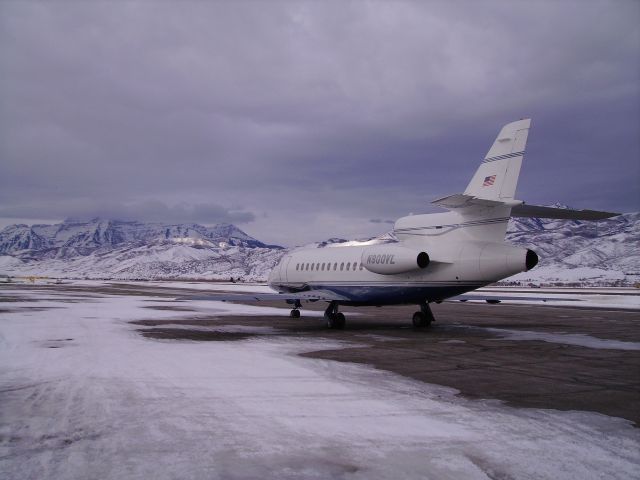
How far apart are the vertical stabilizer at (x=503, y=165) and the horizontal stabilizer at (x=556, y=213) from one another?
0.64 metres

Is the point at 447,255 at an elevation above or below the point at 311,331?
above

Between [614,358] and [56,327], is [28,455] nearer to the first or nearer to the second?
[614,358]

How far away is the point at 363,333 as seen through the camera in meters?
19.6

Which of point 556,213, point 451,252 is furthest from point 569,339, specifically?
point 451,252

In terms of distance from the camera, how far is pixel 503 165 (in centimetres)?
1723

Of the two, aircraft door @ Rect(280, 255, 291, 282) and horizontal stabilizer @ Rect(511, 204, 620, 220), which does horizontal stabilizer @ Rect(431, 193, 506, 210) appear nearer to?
horizontal stabilizer @ Rect(511, 204, 620, 220)

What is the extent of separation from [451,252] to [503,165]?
338 centimetres

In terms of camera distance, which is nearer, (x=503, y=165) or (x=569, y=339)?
(x=569, y=339)

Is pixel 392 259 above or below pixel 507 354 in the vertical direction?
above

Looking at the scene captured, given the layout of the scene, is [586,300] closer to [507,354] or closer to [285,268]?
[285,268]

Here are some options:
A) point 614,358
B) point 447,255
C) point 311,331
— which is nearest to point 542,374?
point 614,358

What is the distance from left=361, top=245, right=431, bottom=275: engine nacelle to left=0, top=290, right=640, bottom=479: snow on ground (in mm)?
7996

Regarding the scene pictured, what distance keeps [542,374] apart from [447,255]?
8.22m

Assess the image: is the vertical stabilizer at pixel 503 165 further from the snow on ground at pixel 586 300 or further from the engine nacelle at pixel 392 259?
the snow on ground at pixel 586 300
